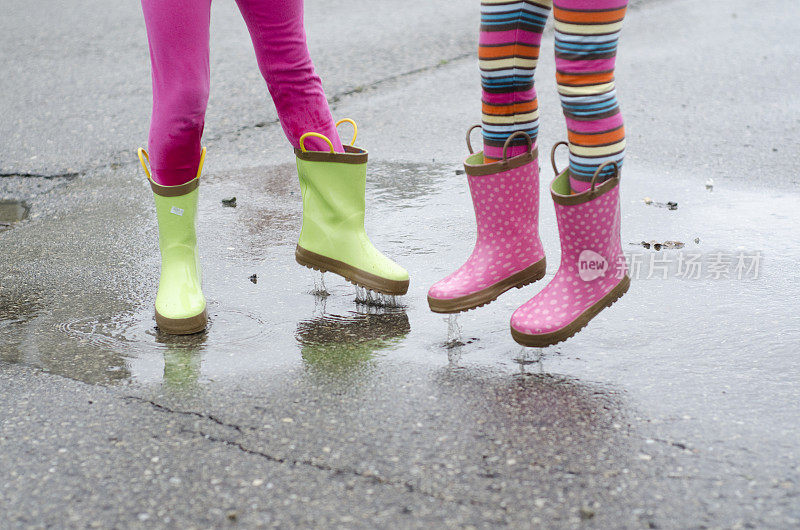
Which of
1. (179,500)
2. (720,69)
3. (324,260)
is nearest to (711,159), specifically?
(720,69)

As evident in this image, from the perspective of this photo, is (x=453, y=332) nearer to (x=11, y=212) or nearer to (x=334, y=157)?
(x=334, y=157)

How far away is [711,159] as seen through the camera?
4.15 meters

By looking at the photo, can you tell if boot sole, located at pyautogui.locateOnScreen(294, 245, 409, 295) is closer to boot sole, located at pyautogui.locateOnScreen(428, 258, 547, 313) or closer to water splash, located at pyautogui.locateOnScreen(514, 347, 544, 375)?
boot sole, located at pyautogui.locateOnScreen(428, 258, 547, 313)

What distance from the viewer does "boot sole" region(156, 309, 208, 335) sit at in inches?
97.3

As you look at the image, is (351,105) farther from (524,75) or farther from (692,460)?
(692,460)

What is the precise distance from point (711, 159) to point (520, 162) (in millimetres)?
2184

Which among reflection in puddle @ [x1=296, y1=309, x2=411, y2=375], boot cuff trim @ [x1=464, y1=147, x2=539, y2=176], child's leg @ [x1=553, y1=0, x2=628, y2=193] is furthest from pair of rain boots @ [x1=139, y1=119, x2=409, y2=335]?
child's leg @ [x1=553, y1=0, x2=628, y2=193]

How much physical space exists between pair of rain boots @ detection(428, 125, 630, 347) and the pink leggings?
21.9 inches

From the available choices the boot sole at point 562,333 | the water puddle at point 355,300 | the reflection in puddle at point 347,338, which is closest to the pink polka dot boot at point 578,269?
the boot sole at point 562,333

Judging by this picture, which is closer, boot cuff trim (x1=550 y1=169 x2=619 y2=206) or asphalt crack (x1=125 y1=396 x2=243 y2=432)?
asphalt crack (x1=125 y1=396 x2=243 y2=432)

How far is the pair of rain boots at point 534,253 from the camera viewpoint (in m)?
2.20

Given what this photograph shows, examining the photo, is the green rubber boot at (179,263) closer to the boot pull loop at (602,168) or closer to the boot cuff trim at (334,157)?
the boot cuff trim at (334,157)

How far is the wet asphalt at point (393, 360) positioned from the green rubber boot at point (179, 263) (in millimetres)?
62

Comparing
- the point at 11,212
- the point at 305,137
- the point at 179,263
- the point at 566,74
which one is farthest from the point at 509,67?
the point at 11,212
